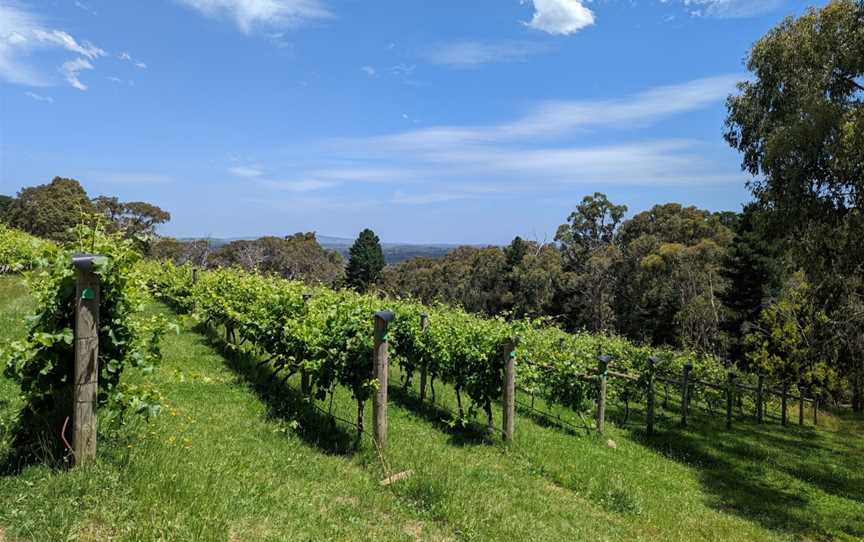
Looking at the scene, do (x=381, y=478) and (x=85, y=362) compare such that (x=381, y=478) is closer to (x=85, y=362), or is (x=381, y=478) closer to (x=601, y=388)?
(x=85, y=362)

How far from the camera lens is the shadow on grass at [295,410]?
6.34m

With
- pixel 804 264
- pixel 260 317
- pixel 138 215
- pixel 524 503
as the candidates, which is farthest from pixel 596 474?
pixel 138 215

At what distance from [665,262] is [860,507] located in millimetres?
33789

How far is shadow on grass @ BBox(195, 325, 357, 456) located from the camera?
634 centimetres

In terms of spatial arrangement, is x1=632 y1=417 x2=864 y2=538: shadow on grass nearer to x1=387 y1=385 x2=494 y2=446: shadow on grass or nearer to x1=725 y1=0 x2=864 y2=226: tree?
x1=387 y1=385 x2=494 y2=446: shadow on grass

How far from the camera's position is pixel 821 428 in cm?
1702

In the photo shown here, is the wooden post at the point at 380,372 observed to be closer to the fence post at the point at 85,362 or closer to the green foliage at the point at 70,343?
the green foliage at the point at 70,343

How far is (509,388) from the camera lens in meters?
7.80

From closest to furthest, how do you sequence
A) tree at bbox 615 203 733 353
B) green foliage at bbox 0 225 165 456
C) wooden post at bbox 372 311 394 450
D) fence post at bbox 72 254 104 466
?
fence post at bbox 72 254 104 466 → green foliage at bbox 0 225 165 456 → wooden post at bbox 372 311 394 450 → tree at bbox 615 203 733 353

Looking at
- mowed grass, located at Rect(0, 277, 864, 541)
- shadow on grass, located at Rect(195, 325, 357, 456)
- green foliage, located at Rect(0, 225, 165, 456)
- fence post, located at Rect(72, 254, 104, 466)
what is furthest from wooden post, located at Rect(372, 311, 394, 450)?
fence post, located at Rect(72, 254, 104, 466)

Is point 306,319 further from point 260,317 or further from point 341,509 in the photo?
point 341,509

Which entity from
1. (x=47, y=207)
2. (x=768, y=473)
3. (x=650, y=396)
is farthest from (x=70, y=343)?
(x=47, y=207)

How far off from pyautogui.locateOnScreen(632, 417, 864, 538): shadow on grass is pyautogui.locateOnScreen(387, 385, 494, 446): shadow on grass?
3393mm

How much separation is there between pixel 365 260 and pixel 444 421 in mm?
63163
